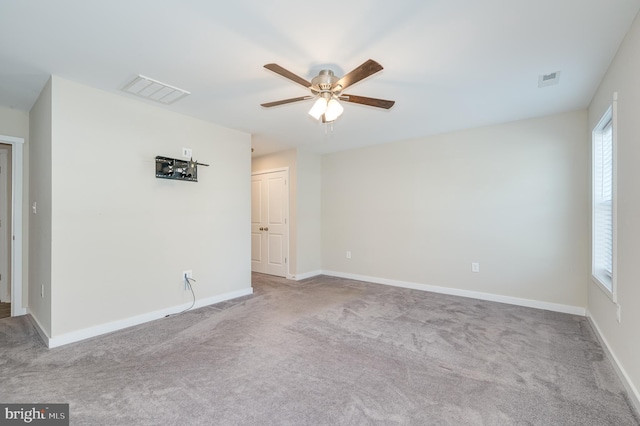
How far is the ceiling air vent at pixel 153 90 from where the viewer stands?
2.66m

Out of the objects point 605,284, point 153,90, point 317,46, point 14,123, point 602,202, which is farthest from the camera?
point 14,123

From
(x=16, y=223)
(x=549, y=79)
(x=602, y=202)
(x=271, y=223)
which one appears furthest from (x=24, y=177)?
(x=602, y=202)

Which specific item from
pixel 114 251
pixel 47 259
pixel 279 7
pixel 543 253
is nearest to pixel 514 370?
pixel 543 253

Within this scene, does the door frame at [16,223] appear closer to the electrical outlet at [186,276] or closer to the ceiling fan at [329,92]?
the electrical outlet at [186,276]

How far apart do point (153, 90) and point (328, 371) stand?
2950 mm

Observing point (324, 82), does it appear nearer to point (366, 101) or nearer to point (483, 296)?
point (366, 101)

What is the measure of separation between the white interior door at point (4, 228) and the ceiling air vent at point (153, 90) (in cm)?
255

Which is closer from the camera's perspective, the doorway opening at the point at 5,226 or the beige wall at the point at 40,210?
the beige wall at the point at 40,210

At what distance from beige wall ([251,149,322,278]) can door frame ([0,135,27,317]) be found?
3.37 m

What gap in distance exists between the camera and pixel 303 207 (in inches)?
211

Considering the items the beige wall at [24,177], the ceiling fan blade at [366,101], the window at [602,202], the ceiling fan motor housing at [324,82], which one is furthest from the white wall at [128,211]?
the window at [602,202]

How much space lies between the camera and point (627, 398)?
1.86 meters

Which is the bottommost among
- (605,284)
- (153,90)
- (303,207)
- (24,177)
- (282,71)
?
(605,284)

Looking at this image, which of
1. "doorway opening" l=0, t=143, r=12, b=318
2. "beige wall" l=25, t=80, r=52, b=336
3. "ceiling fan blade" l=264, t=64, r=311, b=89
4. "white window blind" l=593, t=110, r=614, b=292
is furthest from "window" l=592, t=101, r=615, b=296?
"doorway opening" l=0, t=143, r=12, b=318
